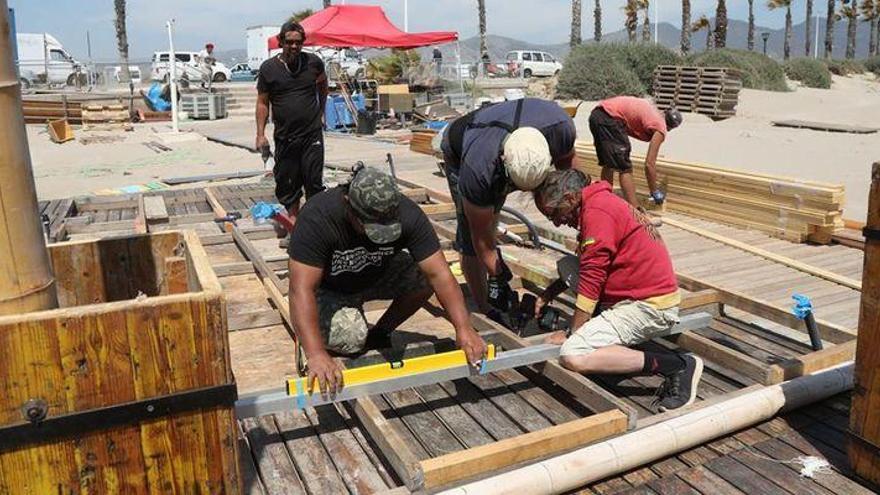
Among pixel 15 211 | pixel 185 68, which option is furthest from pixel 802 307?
pixel 185 68

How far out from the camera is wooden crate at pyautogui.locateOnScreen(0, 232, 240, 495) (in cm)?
217

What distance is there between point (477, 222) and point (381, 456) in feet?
4.81

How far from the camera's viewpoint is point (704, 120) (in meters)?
20.7

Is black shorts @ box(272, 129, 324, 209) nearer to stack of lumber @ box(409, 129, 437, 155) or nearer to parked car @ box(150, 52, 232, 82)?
stack of lumber @ box(409, 129, 437, 155)

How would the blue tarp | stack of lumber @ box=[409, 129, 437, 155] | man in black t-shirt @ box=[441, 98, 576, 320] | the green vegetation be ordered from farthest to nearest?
the green vegetation → the blue tarp → stack of lumber @ box=[409, 129, 437, 155] → man in black t-shirt @ box=[441, 98, 576, 320]

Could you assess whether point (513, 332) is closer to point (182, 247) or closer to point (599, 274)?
point (599, 274)

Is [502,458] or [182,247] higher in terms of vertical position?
[182,247]

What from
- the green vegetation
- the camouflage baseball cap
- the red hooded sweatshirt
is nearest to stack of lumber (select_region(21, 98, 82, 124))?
the camouflage baseball cap

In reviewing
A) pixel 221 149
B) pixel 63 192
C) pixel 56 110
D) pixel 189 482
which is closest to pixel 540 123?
pixel 189 482

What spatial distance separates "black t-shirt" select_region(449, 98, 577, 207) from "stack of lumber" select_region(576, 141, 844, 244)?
280cm

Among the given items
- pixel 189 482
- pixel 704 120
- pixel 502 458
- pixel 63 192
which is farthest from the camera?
pixel 704 120

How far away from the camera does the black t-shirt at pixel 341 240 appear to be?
10.1 feet

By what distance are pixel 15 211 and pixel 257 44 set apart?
142 ft

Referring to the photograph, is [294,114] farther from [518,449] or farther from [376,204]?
[518,449]
